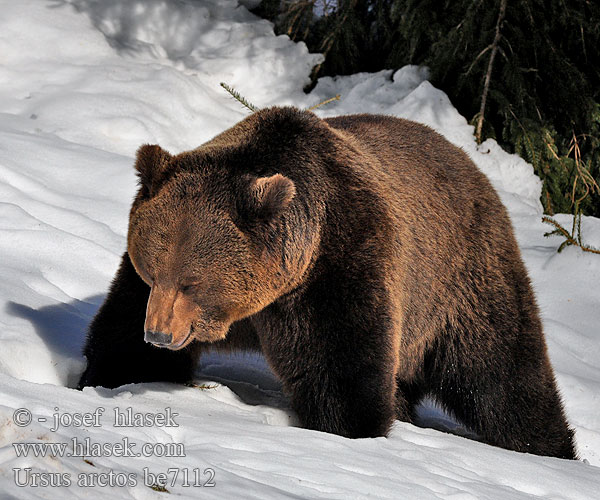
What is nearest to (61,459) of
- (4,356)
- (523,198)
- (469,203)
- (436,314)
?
(4,356)

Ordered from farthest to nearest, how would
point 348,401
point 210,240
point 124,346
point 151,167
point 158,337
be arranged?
point 124,346, point 348,401, point 151,167, point 210,240, point 158,337

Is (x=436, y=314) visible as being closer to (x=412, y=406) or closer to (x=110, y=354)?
(x=412, y=406)

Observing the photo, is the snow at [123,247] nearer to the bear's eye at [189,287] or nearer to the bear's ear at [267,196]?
the bear's eye at [189,287]

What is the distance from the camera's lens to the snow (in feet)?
9.02

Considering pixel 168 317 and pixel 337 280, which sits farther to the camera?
pixel 337 280

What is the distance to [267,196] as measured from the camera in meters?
3.54

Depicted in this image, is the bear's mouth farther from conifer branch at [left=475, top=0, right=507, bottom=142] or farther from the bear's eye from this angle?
conifer branch at [left=475, top=0, right=507, bottom=142]

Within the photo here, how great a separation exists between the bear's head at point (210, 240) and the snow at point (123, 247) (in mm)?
448

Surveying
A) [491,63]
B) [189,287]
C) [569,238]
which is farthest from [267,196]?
[491,63]

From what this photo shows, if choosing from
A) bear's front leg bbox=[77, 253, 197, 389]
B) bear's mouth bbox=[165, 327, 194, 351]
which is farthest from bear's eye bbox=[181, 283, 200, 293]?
bear's front leg bbox=[77, 253, 197, 389]

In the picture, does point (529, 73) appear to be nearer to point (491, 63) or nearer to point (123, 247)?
point (491, 63)

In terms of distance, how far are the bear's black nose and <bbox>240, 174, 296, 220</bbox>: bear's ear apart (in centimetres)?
62

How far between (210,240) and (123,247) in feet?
7.84

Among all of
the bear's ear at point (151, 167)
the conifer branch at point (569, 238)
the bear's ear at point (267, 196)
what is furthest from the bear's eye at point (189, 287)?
the conifer branch at point (569, 238)
